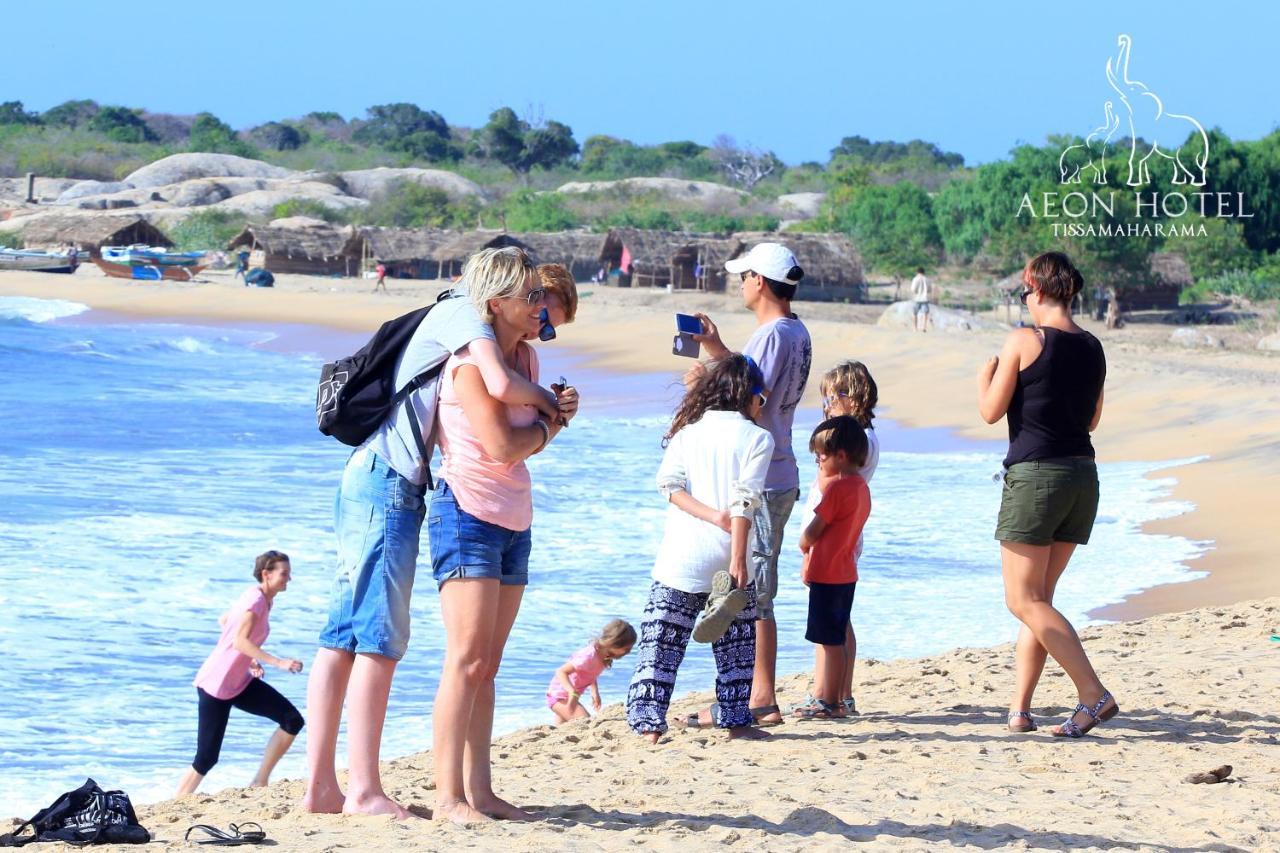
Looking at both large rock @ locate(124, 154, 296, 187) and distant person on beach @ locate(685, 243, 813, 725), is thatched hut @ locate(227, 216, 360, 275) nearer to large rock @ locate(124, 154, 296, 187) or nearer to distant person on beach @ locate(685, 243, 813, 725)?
large rock @ locate(124, 154, 296, 187)

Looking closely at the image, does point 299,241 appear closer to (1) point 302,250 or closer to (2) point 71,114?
(1) point 302,250

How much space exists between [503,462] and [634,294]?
4021cm

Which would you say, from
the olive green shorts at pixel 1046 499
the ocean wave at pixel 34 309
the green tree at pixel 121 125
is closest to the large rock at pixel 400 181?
the green tree at pixel 121 125

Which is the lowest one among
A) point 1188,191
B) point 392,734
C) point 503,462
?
point 392,734

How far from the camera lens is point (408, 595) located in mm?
4059

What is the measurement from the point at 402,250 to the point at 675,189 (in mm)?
34307

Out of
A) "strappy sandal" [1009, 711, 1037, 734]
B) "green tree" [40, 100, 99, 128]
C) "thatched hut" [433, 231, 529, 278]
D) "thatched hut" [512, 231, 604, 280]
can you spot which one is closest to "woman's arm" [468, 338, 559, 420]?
"strappy sandal" [1009, 711, 1037, 734]

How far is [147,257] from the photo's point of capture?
4900cm

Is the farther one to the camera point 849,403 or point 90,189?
point 90,189

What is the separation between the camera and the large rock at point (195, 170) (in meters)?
76.8

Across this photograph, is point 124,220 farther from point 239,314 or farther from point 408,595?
point 408,595

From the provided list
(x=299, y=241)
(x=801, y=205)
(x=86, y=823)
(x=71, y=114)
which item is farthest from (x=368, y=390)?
(x=71, y=114)

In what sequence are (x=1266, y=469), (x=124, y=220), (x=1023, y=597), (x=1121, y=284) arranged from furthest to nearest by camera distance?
(x=124, y=220) < (x=1121, y=284) < (x=1266, y=469) < (x=1023, y=597)

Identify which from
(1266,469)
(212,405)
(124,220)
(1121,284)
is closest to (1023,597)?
(1266,469)
